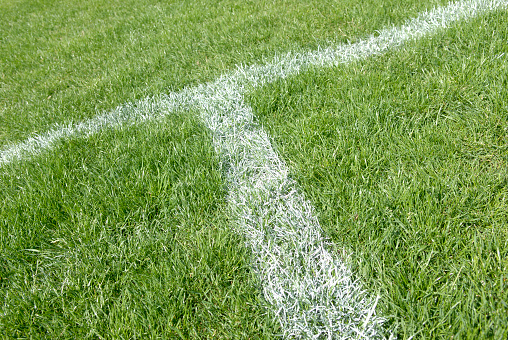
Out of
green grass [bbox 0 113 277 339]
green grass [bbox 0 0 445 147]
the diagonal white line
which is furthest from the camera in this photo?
green grass [bbox 0 0 445 147]

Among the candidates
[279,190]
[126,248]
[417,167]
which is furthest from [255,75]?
[126,248]

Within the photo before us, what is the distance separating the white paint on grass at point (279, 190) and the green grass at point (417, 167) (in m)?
0.09

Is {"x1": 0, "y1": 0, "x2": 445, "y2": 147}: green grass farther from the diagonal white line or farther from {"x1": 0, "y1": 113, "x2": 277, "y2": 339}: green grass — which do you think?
{"x1": 0, "y1": 113, "x2": 277, "y2": 339}: green grass

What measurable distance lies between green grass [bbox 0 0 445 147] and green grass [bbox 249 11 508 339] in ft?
3.21

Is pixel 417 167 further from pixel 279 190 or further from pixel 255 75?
pixel 255 75

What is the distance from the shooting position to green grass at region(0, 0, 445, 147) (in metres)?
3.24

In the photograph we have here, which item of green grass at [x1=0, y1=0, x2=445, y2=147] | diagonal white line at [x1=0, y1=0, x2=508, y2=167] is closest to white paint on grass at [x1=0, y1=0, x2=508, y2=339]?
diagonal white line at [x1=0, y1=0, x2=508, y2=167]

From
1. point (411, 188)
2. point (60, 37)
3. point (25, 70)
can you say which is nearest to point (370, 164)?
point (411, 188)

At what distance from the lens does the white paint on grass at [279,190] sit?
1.33m

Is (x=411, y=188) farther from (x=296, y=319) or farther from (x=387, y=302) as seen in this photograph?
(x=296, y=319)

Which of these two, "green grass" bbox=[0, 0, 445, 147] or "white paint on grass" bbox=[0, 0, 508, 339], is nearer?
"white paint on grass" bbox=[0, 0, 508, 339]

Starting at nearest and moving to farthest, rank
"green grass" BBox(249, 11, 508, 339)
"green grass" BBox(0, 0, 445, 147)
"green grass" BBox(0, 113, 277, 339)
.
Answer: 1. "green grass" BBox(249, 11, 508, 339)
2. "green grass" BBox(0, 113, 277, 339)
3. "green grass" BBox(0, 0, 445, 147)

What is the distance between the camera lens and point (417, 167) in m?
1.79

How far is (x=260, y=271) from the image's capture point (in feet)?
5.03
